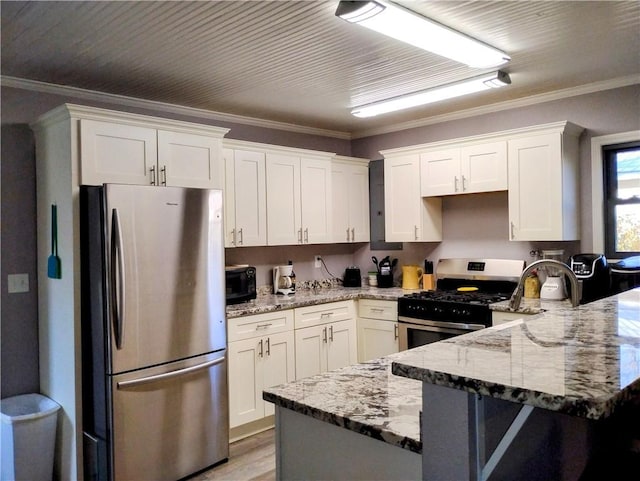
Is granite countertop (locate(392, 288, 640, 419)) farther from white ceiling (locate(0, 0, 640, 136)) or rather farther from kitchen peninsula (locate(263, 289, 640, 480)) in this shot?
white ceiling (locate(0, 0, 640, 136))

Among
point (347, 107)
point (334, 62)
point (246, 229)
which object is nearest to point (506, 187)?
point (347, 107)

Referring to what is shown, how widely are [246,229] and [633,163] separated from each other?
2.92 metres

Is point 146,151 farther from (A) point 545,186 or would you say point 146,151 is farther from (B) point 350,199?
(A) point 545,186

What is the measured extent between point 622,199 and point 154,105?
3594 mm

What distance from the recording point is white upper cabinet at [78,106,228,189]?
2898mm

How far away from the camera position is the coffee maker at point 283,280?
4359mm

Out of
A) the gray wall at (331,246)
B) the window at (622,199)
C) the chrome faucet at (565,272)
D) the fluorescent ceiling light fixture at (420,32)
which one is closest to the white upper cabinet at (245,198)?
the gray wall at (331,246)

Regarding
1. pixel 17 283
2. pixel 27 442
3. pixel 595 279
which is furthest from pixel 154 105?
pixel 595 279

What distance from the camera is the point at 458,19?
2457 mm

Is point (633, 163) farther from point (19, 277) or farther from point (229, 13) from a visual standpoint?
point (19, 277)

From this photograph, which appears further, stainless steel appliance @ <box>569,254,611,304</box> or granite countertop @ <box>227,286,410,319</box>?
granite countertop @ <box>227,286,410,319</box>

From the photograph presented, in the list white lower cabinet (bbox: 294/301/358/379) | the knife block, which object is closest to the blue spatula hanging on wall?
white lower cabinet (bbox: 294/301/358/379)

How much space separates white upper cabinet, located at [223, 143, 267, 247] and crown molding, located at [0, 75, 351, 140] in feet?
1.81

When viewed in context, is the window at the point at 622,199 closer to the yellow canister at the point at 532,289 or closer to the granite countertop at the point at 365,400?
the yellow canister at the point at 532,289
